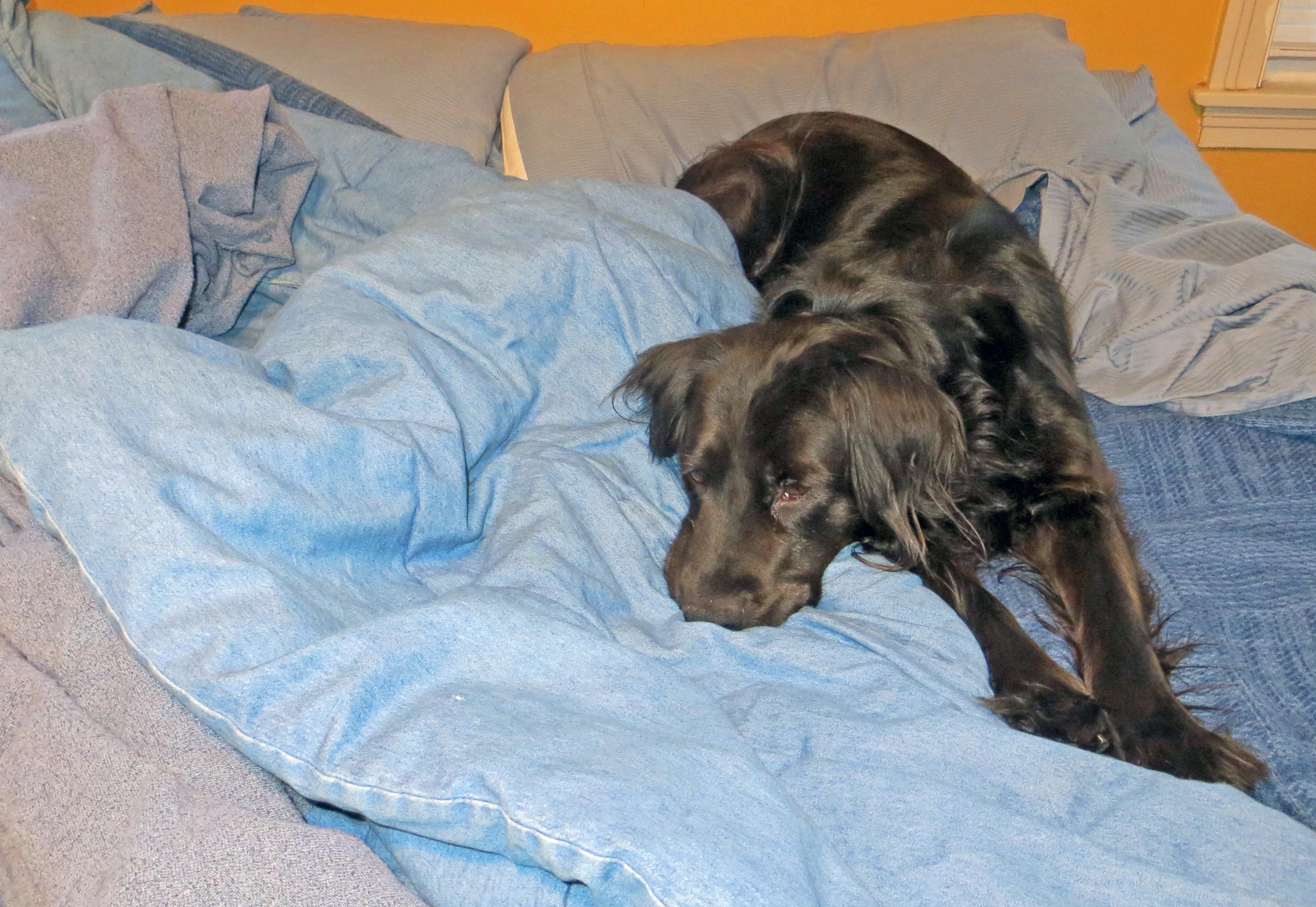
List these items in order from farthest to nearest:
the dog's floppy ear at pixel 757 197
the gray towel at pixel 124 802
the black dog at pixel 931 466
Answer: the dog's floppy ear at pixel 757 197, the black dog at pixel 931 466, the gray towel at pixel 124 802

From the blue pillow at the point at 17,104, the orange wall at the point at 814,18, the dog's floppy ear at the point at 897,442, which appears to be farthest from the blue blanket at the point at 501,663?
the orange wall at the point at 814,18

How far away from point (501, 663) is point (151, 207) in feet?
3.93

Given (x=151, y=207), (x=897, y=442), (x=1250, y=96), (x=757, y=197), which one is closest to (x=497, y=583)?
(x=897, y=442)

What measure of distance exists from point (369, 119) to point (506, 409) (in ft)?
3.62

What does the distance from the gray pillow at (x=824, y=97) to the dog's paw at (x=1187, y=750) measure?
1667 millimetres

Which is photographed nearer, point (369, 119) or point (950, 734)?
point (950, 734)

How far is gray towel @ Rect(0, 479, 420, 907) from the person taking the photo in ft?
2.88

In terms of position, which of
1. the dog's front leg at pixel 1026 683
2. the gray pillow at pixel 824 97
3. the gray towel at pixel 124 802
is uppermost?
the gray pillow at pixel 824 97

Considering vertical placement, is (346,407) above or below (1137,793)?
above

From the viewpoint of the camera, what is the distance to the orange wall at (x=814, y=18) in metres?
3.23

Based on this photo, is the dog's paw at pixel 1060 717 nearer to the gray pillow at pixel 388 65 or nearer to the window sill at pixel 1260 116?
the gray pillow at pixel 388 65

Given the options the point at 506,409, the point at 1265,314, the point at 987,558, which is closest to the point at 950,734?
the point at 987,558

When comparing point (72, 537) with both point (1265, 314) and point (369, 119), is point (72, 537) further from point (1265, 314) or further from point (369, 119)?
point (1265, 314)

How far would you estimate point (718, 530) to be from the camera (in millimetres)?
1579
